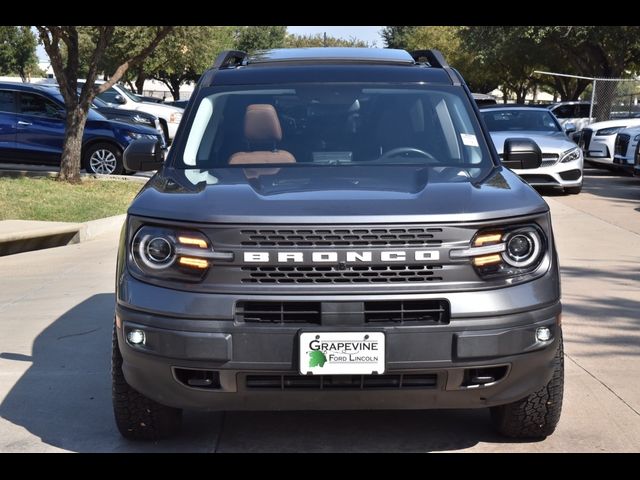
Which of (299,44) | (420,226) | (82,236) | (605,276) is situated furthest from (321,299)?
A: (299,44)

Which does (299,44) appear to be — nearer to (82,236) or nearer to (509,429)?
(82,236)

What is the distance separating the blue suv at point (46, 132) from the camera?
711 inches

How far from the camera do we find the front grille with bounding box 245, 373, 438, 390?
412 centimetres

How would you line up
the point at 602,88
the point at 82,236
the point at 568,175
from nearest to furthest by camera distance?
the point at 82,236, the point at 568,175, the point at 602,88

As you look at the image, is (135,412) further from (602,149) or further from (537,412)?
(602,149)

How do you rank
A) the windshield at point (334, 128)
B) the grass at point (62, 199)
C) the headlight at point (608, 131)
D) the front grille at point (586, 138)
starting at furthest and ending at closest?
the front grille at point (586, 138), the headlight at point (608, 131), the grass at point (62, 199), the windshield at point (334, 128)

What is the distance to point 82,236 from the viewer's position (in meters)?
12.1

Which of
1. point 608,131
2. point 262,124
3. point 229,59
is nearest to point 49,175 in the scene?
point 608,131

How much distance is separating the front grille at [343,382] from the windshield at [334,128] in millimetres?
1402

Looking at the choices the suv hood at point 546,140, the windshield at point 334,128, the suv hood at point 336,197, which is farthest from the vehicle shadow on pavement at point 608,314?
the suv hood at point 546,140

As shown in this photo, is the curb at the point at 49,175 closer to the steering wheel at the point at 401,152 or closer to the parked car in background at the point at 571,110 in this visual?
the steering wheel at the point at 401,152

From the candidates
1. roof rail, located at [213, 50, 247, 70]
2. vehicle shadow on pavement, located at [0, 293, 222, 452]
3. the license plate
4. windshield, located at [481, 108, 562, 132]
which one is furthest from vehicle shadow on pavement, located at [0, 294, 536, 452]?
windshield, located at [481, 108, 562, 132]

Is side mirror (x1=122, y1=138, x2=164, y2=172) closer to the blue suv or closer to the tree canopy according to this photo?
the blue suv
